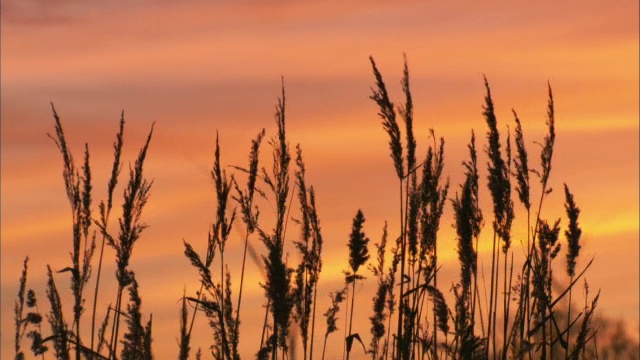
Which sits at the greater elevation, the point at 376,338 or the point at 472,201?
the point at 472,201

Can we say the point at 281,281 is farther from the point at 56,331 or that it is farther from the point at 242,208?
the point at 56,331

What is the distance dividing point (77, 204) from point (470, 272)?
2.30 meters

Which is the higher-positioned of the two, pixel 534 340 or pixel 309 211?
pixel 309 211

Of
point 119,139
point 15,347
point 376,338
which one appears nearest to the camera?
point 119,139

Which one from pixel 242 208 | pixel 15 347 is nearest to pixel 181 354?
pixel 242 208

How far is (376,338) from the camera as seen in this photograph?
22.9 feet

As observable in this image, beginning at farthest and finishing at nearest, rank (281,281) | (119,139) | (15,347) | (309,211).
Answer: (15,347) < (309,211) < (119,139) < (281,281)

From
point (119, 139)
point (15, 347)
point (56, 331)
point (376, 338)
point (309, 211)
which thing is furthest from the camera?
point (15, 347)

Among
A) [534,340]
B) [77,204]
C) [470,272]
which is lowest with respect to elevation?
[534,340]

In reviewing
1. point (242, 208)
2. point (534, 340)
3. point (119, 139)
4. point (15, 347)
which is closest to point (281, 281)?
point (242, 208)

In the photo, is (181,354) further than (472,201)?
No

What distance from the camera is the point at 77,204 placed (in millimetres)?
5914

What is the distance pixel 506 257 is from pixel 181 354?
199 cm

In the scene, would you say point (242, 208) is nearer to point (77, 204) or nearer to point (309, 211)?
point (309, 211)
